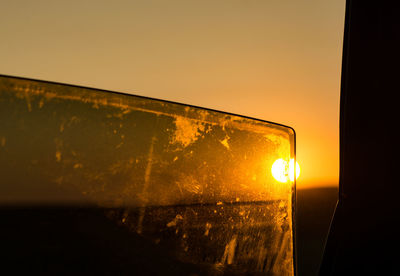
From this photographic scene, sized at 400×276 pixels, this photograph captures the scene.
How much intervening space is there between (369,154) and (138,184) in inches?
57.1

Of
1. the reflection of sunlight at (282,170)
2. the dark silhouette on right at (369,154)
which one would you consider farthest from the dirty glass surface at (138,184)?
the dark silhouette on right at (369,154)

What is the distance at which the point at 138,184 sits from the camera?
144 cm

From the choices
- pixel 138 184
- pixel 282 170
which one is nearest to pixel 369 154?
pixel 282 170

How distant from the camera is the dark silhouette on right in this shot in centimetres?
209

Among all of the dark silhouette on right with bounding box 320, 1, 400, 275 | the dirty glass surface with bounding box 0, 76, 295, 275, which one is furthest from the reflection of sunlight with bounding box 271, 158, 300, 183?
the dark silhouette on right with bounding box 320, 1, 400, 275

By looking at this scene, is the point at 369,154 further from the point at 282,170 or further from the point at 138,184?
the point at 138,184

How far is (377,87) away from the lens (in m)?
2.18

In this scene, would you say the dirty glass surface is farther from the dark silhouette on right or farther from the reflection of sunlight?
the dark silhouette on right

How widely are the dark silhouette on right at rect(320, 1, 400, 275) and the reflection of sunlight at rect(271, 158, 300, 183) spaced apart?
0.57m

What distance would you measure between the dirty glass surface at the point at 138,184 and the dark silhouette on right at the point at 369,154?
0.52 metres

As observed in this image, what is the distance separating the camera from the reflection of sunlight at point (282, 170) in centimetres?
175

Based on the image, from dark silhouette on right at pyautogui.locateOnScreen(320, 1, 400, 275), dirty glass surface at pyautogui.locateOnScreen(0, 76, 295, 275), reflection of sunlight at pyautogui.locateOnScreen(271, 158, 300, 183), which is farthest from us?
dark silhouette on right at pyautogui.locateOnScreen(320, 1, 400, 275)

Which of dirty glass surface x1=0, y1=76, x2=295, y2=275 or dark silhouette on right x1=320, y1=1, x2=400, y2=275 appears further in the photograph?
dark silhouette on right x1=320, y1=1, x2=400, y2=275

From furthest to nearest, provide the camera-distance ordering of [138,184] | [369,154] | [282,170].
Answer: [369,154] → [282,170] → [138,184]
